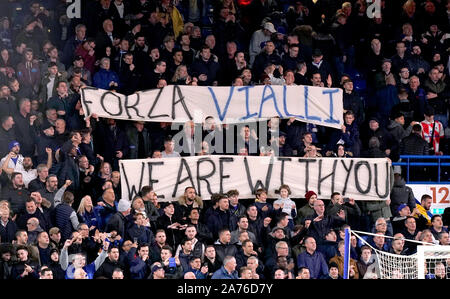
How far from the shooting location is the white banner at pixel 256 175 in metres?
20.2

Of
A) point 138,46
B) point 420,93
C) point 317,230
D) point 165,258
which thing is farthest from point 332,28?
point 165,258

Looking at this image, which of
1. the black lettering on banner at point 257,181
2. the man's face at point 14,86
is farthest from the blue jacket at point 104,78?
the black lettering on banner at point 257,181

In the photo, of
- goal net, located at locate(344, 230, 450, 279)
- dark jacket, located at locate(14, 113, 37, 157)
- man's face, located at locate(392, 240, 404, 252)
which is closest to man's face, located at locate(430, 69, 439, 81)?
goal net, located at locate(344, 230, 450, 279)

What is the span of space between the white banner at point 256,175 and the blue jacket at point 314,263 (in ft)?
6.86

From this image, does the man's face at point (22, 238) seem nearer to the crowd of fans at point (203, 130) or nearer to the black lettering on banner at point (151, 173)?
the crowd of fans at point (203, 130)

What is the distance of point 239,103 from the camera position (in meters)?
21.3

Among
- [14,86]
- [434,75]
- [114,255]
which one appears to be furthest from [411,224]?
[14,86]

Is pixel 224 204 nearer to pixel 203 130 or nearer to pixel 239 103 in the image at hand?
pixel 203 130

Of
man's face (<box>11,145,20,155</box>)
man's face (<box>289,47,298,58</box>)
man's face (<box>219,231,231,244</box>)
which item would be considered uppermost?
man's face (<box>289,47,298,58</box>)

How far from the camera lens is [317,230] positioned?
1916cm

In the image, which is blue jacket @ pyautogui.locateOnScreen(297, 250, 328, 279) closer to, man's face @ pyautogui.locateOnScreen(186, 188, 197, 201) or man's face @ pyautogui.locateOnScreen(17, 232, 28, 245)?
man's face @ pyautogui.locateOnScreen(186, 188, 197, 201)

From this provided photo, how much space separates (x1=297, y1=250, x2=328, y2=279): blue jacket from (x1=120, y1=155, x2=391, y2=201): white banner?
2.09 meters

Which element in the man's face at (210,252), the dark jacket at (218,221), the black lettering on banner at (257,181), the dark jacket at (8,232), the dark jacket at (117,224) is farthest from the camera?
the black lettering on banner at (257,181)

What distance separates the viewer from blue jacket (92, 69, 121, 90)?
21328mm
